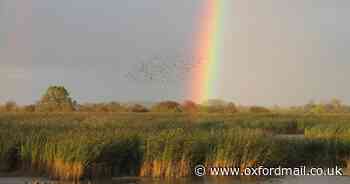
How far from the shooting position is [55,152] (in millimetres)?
15984

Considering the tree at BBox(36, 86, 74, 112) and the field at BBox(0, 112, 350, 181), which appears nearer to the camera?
the field at BBox(0, 112, 350, 181)

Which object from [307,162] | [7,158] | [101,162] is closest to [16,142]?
[7,158]

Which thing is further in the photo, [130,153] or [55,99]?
[55,99]

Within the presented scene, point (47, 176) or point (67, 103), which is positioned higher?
point (67, 103)

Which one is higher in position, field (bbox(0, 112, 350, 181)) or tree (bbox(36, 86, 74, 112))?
tree (bbox(36, 86, 74, 112))

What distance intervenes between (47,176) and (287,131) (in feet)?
83.9

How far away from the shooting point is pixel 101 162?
1616 centimetres

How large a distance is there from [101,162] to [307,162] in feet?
26.2

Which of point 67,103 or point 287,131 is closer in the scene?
point 287,131

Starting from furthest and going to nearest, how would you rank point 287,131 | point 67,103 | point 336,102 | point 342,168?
point 336,102 < point 67,103 < point 287,131 < point 342,168

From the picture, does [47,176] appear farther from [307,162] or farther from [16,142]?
[307,162]

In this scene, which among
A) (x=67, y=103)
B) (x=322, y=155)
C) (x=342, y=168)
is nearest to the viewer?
(x=342, y=168)

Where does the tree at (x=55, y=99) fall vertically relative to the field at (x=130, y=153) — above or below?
above

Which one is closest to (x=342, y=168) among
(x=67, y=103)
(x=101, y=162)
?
(x=101, y=162)
